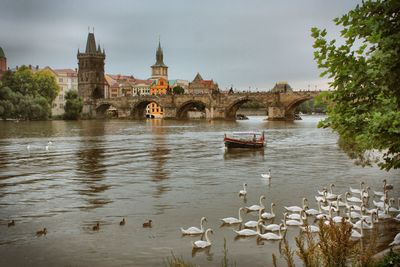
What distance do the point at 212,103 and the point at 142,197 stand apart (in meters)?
106

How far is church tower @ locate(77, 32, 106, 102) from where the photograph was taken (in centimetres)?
15562

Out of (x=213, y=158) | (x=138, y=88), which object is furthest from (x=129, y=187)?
(x=138, y=88)

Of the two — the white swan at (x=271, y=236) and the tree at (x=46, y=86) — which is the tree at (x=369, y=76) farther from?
the tree at (x=46, y=86)

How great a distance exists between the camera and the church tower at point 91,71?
156 m

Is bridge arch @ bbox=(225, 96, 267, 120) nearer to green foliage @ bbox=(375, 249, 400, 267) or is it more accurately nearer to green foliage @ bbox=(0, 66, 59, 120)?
green foliage @ bbox=(0, 66, 59, 120)

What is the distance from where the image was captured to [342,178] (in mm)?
24812

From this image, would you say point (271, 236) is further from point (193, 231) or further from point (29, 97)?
point (29, 97)

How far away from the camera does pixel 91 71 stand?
15625 cm

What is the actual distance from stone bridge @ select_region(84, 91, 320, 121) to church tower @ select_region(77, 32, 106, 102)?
912cm

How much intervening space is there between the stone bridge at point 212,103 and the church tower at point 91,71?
912 centimetres

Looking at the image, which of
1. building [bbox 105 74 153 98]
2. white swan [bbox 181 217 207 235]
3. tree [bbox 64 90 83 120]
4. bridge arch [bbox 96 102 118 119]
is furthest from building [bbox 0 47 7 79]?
white swan [bbox 181 217 207 235]

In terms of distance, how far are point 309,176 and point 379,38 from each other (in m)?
15.8

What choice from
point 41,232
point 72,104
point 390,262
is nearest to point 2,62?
point 72,104

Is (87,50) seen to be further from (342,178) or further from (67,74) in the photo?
(342,178)
